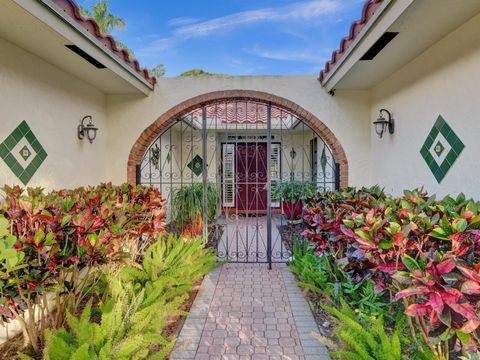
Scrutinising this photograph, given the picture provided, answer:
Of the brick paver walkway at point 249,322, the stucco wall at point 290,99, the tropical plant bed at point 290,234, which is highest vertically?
the stucco wall at point 290,99

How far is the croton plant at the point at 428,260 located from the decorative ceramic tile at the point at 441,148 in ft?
2.75

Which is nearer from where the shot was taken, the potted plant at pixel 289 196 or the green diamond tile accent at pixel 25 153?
the green diamond tile accent at pixel 25 153

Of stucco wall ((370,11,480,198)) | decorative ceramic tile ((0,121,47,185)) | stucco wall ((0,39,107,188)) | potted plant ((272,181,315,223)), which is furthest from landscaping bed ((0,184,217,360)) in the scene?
potted plant ((272,181,315,223))

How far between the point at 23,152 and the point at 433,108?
517cm

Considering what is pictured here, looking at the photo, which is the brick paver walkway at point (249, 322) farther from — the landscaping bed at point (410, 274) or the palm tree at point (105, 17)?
the palm tree at point (105, 17)

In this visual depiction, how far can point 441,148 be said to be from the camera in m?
3.80

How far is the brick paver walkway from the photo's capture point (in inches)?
117

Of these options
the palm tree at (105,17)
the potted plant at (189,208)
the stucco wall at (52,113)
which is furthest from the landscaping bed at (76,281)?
the palm tree at (105,17)

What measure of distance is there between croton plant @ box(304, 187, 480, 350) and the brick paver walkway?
36.5 inches

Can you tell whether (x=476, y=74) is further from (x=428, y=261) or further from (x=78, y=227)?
(x=78, y=227)

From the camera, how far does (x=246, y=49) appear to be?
54.3ft

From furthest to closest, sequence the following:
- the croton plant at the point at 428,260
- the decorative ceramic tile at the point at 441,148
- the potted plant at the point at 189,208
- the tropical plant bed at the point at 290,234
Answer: the potted plant at the point at 189,208 < the tropical plant bed at the point at 290,234 < the decorative ceramic tile at the point at 441,148 < the croton plant at the point at 428,260

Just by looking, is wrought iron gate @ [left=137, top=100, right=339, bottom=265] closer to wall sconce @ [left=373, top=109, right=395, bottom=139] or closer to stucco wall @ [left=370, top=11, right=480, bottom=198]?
wall sconce @ [left=373, top=109, right=395, bottom=139]

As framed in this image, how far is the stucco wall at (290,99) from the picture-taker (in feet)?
19.2
